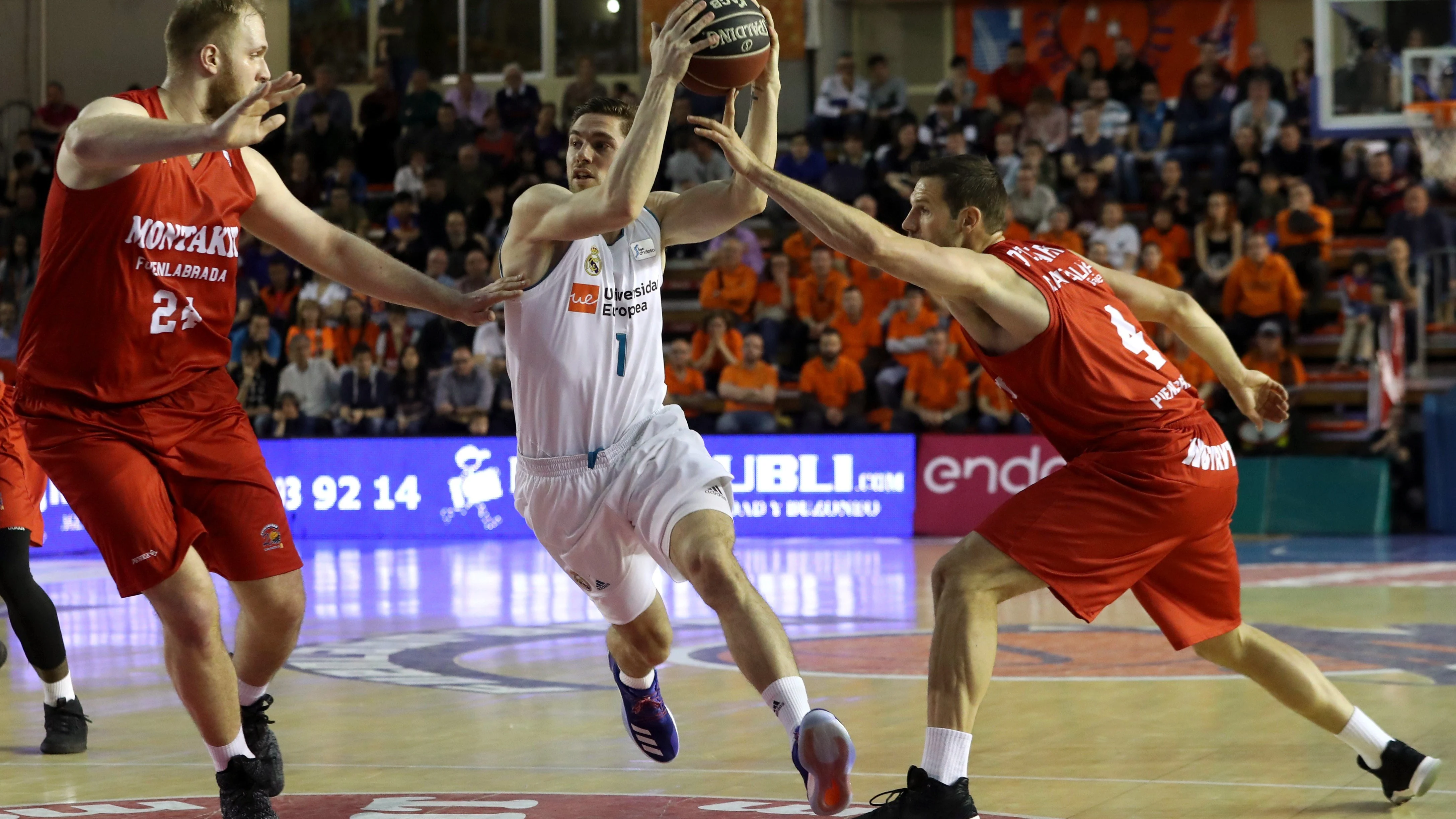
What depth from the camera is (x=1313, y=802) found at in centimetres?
495

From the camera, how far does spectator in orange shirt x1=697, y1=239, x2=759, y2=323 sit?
1698 centimetres

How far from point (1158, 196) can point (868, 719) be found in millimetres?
12008

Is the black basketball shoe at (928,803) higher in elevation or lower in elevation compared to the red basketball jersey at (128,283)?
lower

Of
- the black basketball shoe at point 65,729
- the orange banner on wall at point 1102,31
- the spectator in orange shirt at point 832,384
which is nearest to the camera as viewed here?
the black basketball shoe at point 65,729

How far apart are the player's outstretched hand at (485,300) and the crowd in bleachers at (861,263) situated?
878 cm

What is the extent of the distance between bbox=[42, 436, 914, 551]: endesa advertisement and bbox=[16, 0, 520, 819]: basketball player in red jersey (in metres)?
10.1

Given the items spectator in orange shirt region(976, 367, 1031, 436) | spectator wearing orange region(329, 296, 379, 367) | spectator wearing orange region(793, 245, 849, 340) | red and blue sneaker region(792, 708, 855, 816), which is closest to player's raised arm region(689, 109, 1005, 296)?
red and blue sneaker region(792, 708, 855, 816)

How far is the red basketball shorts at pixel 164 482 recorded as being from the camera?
4422 millimetres

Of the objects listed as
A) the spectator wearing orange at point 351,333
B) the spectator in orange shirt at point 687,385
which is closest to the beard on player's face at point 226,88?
the spectator in orange shirt at point 687,385

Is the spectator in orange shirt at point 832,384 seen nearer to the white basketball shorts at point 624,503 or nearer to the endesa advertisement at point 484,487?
the endesa advertisement at point 484,487

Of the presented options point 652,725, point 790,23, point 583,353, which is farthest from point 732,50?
point 790,23

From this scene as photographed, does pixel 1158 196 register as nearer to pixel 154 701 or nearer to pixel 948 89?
pixel 948 89

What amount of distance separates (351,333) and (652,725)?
478 inches

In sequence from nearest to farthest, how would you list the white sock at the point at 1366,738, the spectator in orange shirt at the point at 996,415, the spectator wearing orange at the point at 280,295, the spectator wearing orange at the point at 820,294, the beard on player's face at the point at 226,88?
the beard on player's face at the point at 226,88
the white sock at the point at 1366,738
the spectator in orange shirt at the point at 996,415
the spectator wearing orange at the point at 820,294
the spectator wearing orange at the point at 280,295
